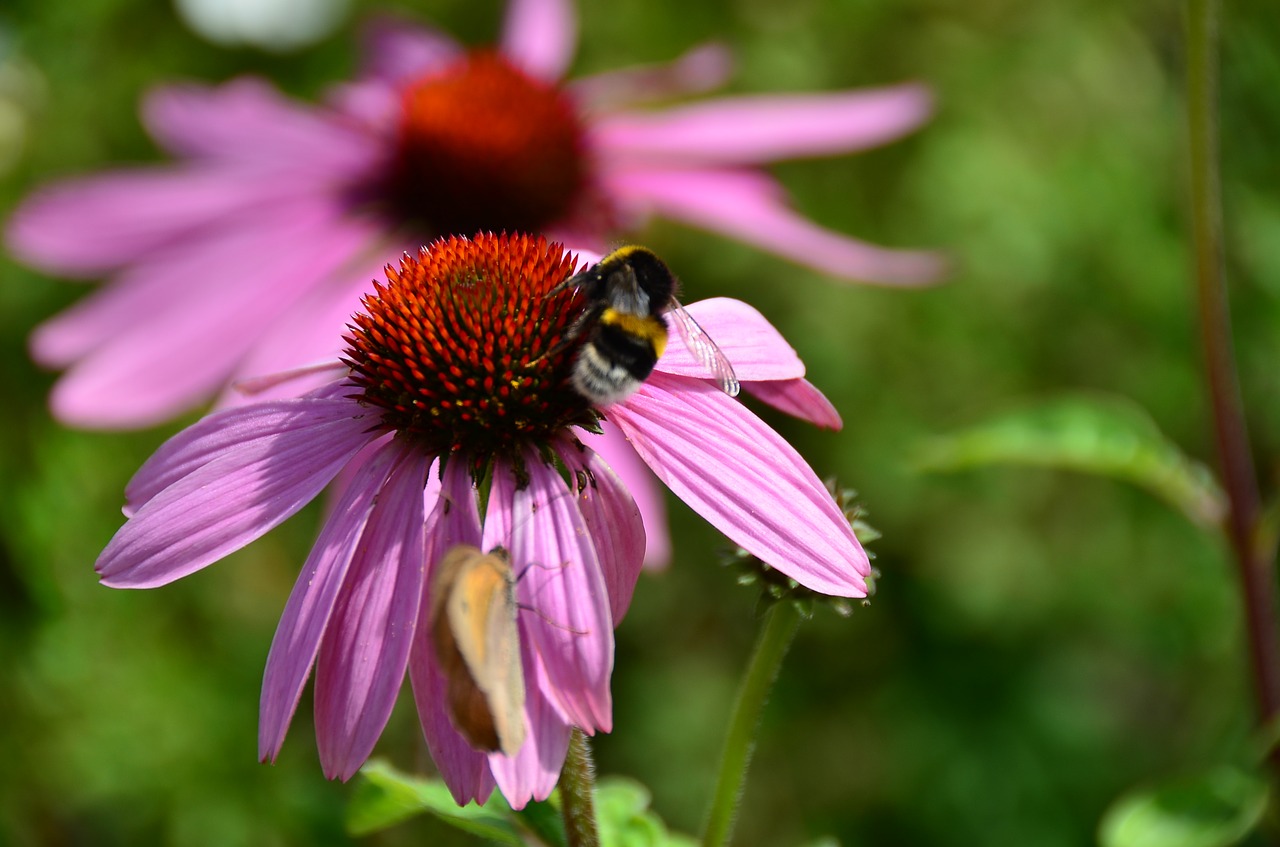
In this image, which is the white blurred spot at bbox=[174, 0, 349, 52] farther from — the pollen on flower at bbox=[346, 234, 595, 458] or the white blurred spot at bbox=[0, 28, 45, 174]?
the pollen on flower at bbox=[346, 234, 595, 458]

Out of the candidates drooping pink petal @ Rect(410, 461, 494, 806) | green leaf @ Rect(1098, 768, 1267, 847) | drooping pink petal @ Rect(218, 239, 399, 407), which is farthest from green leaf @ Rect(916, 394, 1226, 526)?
drooping pink petal @ Rect(218, 239, 399, 407)

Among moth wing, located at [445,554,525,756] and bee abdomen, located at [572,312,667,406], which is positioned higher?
bee abdomen, located at [572,312,667,406]

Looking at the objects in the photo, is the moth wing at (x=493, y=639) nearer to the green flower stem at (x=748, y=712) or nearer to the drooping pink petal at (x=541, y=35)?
the green flower stem at (x=748, y=712)

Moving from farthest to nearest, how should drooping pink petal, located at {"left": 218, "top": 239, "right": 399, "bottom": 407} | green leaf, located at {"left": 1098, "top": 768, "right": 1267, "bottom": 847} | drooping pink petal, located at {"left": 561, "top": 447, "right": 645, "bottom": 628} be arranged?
drooping pink petal, located at {"left": 218, "top": 239, "right": 399, "bottom": 407} < green leaf, located at {"left": 1098, "top": 768, "right": 1267, "bottom": 847} < drooping pink petal, located at {"left": 561, "top": 447, "right": 645, "bottom": 628}

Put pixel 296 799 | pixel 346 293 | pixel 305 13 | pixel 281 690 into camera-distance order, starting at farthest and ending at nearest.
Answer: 1. pixel 305 13
2. pixel 346 293
3. pixel 296 799
4. pixel 281 690

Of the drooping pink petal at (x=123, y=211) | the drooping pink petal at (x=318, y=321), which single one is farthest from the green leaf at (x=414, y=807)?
the drooping pink petal at (x=123, y=211)

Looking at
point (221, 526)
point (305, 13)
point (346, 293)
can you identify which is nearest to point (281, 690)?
point (221, 526)

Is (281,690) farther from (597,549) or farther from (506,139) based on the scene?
(506,139)
